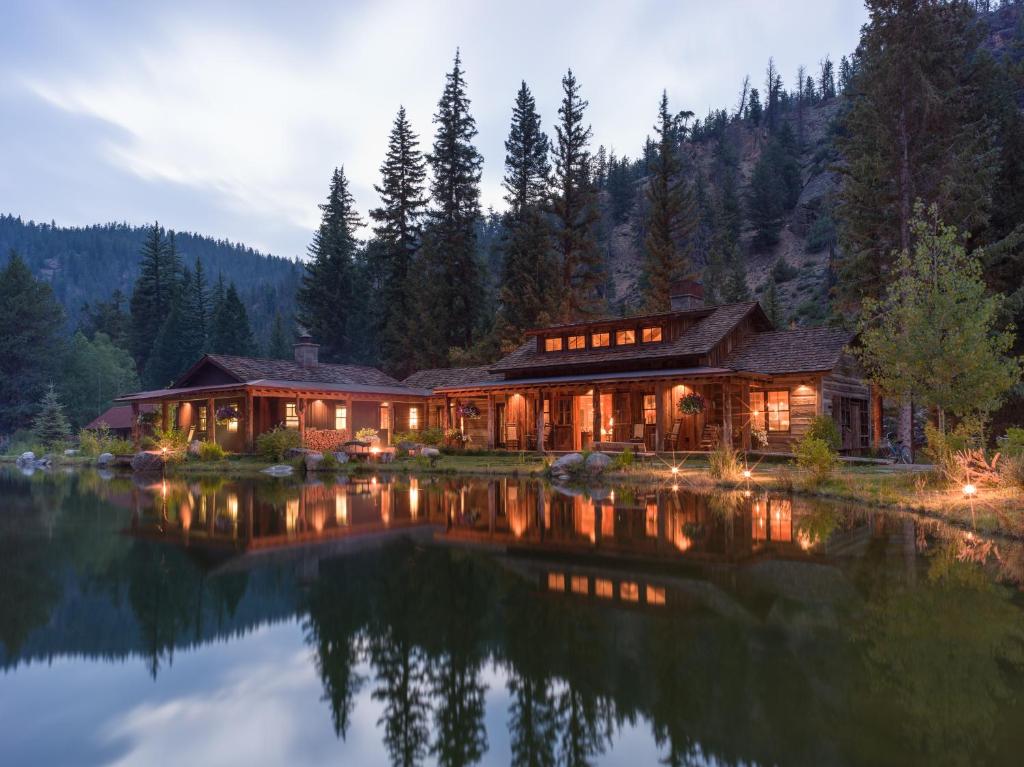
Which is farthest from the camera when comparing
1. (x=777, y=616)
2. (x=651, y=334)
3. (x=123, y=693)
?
(x=651, y=334)

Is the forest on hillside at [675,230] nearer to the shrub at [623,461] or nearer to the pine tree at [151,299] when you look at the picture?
the pine tree at [151,299]

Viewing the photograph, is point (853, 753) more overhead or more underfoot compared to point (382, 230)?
more underfoot

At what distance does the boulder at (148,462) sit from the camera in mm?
27188

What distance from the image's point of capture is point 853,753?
12.0ft

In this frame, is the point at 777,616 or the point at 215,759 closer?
the point at 215,759

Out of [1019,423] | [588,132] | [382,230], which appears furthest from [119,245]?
[1019,423]

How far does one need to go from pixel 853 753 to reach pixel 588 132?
147ft

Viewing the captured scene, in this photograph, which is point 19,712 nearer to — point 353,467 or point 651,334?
point 353,467

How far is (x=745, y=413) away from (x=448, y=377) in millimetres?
16776

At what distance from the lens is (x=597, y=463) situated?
21188 mm

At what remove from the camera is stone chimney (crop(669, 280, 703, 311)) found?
3089 cm

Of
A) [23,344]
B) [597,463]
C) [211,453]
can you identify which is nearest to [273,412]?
[211,453]

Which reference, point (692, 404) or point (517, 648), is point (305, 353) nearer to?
point (692, 404)

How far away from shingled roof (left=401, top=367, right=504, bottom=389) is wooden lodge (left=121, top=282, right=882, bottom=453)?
235 mm
